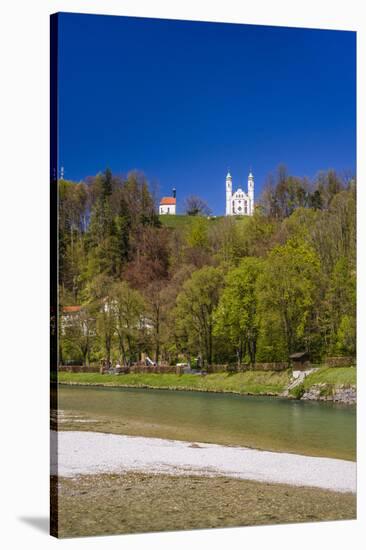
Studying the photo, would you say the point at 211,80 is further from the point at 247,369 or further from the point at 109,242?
the point at 247,369

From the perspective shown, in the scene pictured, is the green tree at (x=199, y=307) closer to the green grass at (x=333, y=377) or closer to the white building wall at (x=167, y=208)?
the white building wall at (x=167, y=208)

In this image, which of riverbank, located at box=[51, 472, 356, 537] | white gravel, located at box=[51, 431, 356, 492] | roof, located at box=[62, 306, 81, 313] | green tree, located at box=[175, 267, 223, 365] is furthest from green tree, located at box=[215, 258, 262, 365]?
roof, located at box=[62, 306, 81, 313]

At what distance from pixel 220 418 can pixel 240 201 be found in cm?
273

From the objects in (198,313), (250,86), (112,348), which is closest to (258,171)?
(250,86)

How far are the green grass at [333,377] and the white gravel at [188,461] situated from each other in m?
1.10

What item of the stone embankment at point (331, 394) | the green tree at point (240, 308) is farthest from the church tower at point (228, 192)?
the stone embankment at point (331, 394)

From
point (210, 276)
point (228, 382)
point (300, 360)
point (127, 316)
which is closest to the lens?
point (127, 316)

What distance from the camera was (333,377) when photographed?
14.5 m

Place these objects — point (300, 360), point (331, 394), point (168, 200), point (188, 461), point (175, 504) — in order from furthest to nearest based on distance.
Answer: point (331, 394), point (300, 360), point (168, 200), point (188, 461), point (175, 504)

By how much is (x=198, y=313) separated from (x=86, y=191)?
7.71ft

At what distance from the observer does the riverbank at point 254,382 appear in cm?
1392

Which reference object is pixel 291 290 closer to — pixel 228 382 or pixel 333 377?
pixel 333 377

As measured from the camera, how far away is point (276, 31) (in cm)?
1389

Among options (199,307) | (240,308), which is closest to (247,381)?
(240,308)
